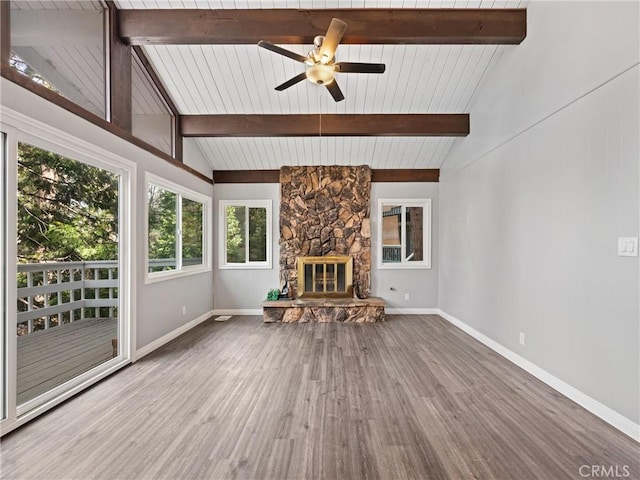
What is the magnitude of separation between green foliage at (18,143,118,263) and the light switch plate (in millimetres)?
4328

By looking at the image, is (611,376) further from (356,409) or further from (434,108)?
(434,108)

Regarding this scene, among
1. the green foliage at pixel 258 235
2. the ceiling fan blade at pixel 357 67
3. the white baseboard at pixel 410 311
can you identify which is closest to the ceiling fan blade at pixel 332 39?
the ceiling fan blade at pixel 357 67

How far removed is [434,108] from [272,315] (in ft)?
13.5

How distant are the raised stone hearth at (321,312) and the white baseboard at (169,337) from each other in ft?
3.63

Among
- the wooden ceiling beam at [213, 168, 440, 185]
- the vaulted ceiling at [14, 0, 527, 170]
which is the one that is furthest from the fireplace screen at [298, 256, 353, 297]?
the vaulted ceiling at [14, 0, 527, 170]

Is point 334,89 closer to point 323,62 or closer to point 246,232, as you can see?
point 323,62

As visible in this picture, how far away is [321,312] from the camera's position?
16.7ft

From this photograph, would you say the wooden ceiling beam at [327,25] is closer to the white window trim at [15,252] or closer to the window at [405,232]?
the white window trim at [15,252]

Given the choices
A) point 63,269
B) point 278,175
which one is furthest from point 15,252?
point 278,175

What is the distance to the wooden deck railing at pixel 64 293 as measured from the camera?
2.21 metres

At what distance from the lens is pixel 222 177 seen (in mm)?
5762

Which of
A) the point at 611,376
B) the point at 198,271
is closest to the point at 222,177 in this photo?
the point at 198,271

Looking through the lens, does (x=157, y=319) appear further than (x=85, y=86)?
Yes

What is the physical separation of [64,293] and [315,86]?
3620mm
